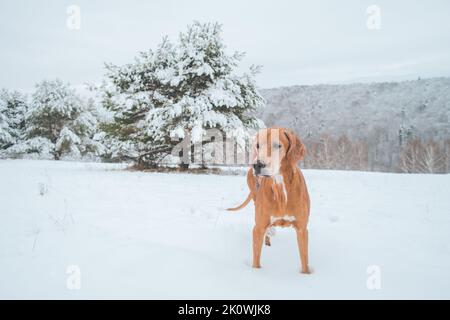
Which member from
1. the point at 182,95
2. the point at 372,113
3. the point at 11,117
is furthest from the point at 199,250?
the point at 372,113

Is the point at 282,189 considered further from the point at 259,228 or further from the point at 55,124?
the point at 55,124

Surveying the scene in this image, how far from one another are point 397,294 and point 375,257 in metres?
0.95

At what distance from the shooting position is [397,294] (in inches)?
98.0

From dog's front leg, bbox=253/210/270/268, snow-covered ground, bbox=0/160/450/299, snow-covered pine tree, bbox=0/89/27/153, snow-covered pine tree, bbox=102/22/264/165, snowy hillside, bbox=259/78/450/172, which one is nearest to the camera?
snow-covered ground, bbox=0/160/450/299

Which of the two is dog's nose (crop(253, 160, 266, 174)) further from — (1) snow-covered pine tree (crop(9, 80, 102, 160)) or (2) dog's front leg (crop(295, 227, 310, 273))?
(1) snow-covered pine tree (crop(9, 80, 102, 160))

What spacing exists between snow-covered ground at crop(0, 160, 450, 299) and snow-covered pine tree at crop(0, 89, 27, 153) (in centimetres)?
3113

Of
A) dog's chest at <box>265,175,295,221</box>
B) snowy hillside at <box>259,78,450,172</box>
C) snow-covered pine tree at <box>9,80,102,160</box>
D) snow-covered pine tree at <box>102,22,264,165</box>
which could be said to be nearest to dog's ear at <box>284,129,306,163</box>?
dog's chest at <box>265,175,295,221</box>

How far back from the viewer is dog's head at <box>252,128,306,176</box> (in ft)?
8.22

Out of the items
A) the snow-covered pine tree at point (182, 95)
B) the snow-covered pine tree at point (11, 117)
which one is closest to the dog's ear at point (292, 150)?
the snow-covered pine tree at point (182, 95)

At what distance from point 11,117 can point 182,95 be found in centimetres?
3051

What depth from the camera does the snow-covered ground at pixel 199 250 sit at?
8.09 ft

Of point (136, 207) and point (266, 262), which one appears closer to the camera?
point (266, 262)
